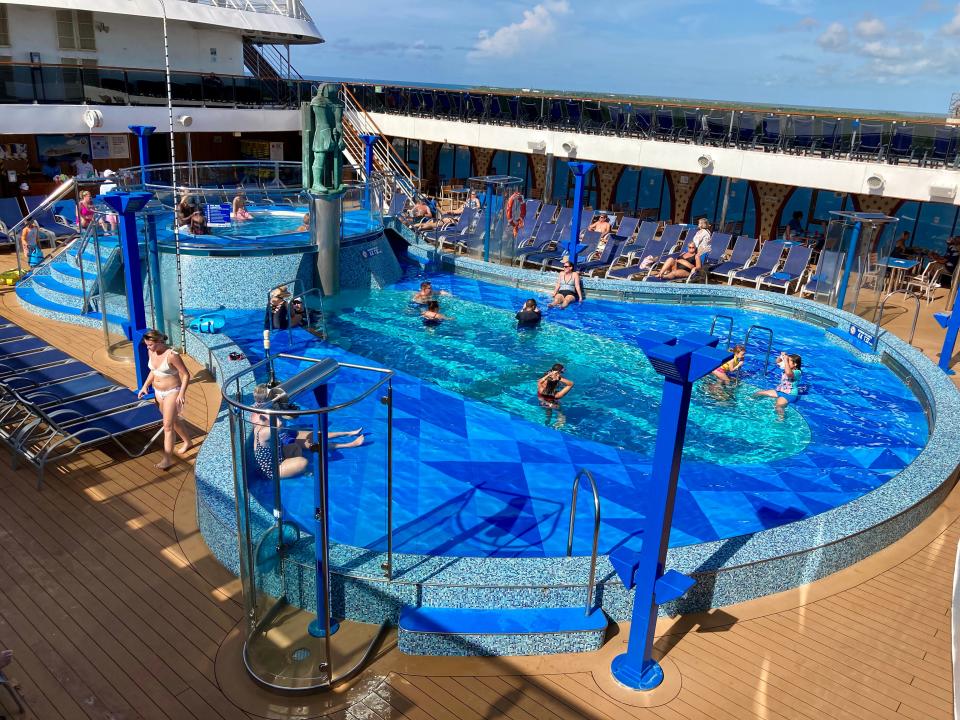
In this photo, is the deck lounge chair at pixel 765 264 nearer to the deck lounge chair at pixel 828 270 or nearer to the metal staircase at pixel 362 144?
the deck lounge chair at pixel 828 270

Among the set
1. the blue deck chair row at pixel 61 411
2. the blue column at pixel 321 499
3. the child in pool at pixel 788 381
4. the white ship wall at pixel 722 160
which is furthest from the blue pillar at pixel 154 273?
the white ship wall at pixel 722 160

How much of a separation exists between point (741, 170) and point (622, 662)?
12.4 m

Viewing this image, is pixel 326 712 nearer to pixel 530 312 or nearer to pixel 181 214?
pixel 530 312

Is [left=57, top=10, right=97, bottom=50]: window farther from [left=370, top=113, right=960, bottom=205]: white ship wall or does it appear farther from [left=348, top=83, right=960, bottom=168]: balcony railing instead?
[left=370, top=113, right=960, bottom=205]: white ship wall

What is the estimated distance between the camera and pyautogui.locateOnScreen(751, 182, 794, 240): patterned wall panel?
685 inches

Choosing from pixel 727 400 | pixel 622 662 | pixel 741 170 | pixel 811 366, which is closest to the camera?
pixel 622 662

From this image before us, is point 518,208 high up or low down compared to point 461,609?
up

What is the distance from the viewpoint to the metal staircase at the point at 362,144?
2006 cm

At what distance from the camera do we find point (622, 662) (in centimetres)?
434

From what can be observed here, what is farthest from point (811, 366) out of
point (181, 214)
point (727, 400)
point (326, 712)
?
point (181, 214)

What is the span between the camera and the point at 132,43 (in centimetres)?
1875

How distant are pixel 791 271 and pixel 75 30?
53.5 feet

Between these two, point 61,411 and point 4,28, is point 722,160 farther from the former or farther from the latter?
point 4,28

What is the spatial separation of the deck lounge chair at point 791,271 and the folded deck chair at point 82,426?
1019cm
